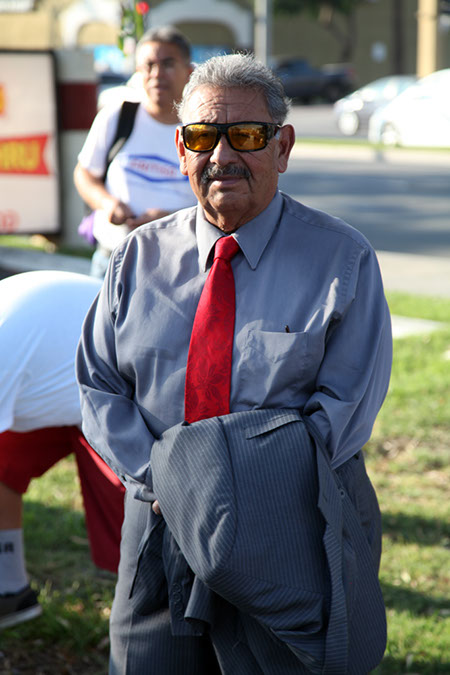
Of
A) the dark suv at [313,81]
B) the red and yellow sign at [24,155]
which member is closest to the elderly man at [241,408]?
the red and yellow sign at [24,155]

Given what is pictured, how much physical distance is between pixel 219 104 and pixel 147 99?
7.64 ft

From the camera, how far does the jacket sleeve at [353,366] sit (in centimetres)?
210

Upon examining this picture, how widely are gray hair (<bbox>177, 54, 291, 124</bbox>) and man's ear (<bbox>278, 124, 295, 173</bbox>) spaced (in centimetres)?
3

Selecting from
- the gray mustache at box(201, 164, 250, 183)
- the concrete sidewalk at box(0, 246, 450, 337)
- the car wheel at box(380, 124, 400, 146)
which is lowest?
the concrete sidewalk at box(0, 246, 450, 337)

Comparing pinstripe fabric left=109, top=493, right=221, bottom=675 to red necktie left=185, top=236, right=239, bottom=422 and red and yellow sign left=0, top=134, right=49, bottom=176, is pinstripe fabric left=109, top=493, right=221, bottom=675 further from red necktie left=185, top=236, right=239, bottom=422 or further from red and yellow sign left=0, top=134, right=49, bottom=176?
red and yellow sign left=0, top=134, right=49, bottom=176

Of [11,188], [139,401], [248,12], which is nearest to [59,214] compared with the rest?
[11,188]

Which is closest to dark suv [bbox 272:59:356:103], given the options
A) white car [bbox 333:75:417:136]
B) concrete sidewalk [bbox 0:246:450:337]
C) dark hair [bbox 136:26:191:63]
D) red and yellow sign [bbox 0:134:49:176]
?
white car [bbox 333:75:417:136]

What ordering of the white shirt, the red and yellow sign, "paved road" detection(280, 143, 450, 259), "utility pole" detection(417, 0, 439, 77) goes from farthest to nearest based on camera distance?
"utility pole" detection(417, 0, 439, 77)
"paved road" detection(280, 143, 450, 259)
the red and yellow sign
the white shirt

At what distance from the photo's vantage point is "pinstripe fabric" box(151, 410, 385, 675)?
1962 millimetres

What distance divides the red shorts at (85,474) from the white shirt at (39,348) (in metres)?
0.10

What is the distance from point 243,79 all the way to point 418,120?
73.0ft

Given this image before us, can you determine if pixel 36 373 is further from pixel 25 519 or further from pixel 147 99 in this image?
pixel 147 99

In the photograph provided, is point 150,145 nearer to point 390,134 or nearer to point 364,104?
point 390,134

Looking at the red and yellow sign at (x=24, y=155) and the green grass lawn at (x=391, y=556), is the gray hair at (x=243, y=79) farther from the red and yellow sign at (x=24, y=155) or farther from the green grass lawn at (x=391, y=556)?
the red and yellow sign at (x=24, y=155)
